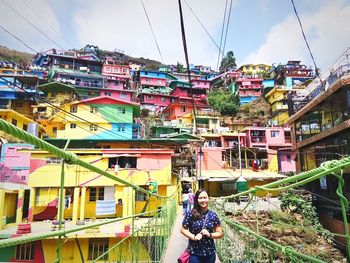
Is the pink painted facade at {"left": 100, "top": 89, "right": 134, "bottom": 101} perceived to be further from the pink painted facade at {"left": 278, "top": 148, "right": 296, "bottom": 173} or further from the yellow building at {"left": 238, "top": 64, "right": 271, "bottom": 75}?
the yellow building at {"left": 238, "top": 64, "right": 271, "bottom": 75}

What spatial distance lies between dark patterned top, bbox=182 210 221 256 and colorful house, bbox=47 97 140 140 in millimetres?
20668

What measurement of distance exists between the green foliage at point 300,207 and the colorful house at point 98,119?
14.0 m

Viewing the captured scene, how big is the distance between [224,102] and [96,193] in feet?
93.4

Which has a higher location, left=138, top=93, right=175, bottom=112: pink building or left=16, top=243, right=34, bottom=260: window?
left=138, top=93, right=175, bottom=112: pink building

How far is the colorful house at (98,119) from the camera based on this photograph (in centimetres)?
2230

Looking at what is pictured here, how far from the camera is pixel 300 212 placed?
14.4 metres

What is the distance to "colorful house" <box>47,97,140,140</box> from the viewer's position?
2230 cm

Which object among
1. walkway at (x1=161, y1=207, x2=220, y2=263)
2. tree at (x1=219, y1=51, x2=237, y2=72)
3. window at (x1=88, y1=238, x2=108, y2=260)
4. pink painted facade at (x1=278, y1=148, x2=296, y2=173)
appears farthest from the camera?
tree at (x1=219, y1=51, x2=237, y2=72)

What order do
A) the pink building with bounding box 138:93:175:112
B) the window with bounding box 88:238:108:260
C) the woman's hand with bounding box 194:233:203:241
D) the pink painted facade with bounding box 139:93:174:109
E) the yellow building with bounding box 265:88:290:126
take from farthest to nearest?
the pink painted facade with bounding box 139:93:174:109 → the pink building with bounding box 138:93:175:112 → the yellow building with bounding box 265:88:290:126 → the window with bounding box 88:238:108:260 → the woman's hand with bounding box 194:233:203:241

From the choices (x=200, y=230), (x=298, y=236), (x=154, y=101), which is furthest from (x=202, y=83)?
(x=200, y=230)

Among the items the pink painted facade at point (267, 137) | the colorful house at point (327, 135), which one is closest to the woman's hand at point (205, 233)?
the colorful house at point (327, 135)

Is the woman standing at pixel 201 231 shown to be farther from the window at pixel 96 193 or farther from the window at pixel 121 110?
the window at pixel 121 110

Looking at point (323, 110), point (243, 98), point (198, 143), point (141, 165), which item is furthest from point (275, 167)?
point (243, 98)

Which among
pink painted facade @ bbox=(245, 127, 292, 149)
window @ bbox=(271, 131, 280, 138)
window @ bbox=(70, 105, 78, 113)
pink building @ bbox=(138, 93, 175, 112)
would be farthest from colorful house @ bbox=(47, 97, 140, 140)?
window @ bbox=(271, 131, 280, 138)
